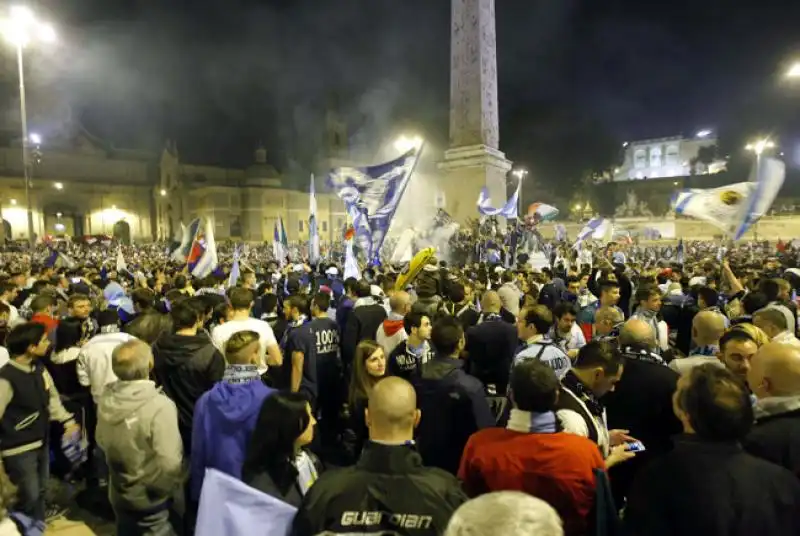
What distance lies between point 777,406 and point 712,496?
113 centimetres

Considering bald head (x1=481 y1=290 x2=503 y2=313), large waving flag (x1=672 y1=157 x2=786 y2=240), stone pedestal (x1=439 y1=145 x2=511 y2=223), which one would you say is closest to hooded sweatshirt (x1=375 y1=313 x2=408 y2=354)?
bald head (x1=481 y1=290 x2=503 y2=313)

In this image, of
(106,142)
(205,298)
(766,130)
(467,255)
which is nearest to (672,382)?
(205,298)

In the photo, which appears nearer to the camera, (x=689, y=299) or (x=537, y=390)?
(x=537, y=390)

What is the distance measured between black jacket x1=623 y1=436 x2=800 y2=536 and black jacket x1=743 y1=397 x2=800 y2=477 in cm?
59

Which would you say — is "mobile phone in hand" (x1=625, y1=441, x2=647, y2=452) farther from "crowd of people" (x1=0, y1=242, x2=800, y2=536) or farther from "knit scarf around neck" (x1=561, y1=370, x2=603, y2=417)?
"knit scarf around neck" (x1=561, y1=370, x2=603, y2=417)

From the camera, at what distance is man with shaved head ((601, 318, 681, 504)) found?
3439 mm

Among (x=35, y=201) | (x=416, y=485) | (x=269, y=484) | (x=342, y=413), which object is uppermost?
(x=35, y=201)

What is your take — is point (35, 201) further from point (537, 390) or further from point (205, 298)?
point (537, 390)

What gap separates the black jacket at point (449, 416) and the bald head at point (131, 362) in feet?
6.16

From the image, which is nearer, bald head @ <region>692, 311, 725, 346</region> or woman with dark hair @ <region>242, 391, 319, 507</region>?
woman with dark hair @ <region>242, 391, 319, 507</region>

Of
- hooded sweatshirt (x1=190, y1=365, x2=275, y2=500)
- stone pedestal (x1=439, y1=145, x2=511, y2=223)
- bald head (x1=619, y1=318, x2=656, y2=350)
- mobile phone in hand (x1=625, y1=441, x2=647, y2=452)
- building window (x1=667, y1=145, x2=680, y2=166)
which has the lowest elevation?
mobile phone in hand (x1=625, y1=441, x2=647, y2=452)

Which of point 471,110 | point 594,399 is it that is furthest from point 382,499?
point 471,110

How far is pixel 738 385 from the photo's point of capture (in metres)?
2.23

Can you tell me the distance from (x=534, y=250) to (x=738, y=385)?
Result: 24.4 metres
